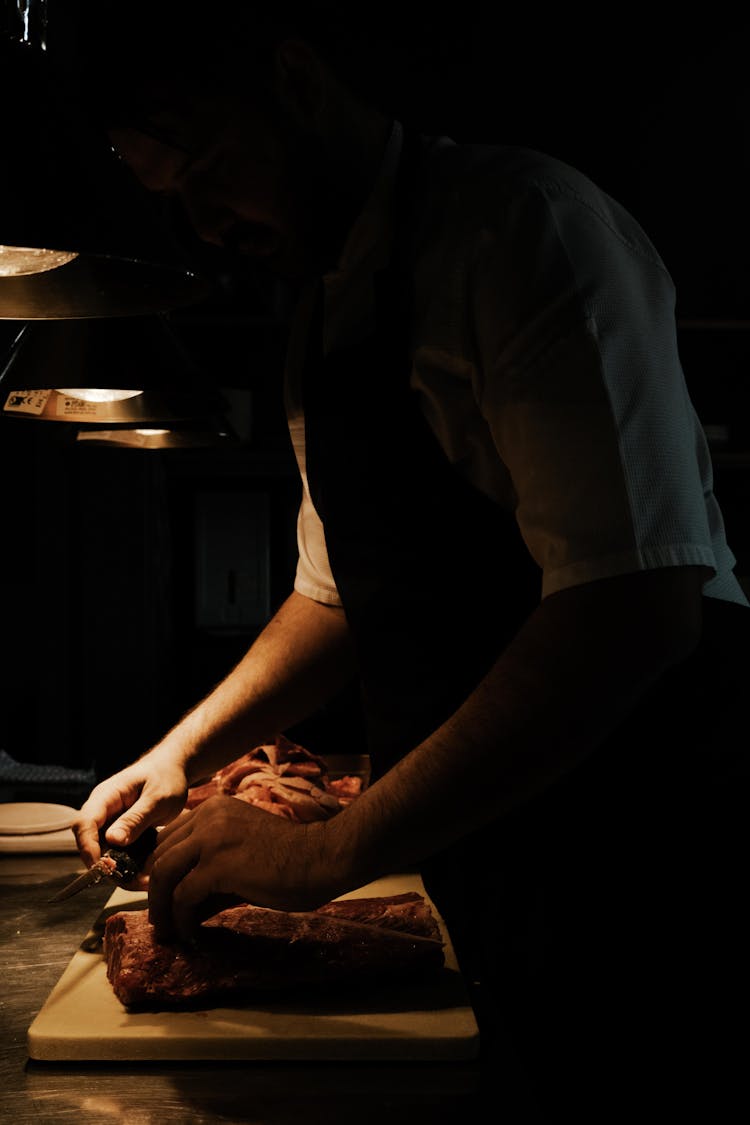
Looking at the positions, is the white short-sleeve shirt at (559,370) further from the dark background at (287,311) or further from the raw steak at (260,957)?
the dark background at (287,311)

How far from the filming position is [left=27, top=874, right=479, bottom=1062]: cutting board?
118 centimetres

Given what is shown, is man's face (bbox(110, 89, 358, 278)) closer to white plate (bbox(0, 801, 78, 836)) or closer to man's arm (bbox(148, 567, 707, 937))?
man's arm (bbox(148, 567, 707, 937))

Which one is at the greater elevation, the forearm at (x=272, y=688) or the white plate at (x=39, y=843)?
the forearm at (x=272, y=688)

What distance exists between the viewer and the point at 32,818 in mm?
2057

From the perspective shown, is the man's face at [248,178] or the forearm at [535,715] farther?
the man's face at [248,178]

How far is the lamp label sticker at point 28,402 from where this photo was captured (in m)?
1.89

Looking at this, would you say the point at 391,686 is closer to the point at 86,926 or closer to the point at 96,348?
the point at 86,926

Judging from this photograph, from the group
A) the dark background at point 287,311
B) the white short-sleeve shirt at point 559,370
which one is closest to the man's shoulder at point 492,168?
the white short-sleeve shirt at point 559,370

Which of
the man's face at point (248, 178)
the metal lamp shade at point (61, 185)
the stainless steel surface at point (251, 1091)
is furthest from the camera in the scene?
the man's face at point (248, 178)

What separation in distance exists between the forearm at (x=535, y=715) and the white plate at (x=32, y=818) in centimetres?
97

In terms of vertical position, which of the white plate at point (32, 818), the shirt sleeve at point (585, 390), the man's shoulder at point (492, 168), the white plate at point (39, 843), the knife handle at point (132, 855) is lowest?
the white plate at point (39, 843)

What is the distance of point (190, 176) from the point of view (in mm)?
→ 1335

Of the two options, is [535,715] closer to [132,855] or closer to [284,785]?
[132,855]

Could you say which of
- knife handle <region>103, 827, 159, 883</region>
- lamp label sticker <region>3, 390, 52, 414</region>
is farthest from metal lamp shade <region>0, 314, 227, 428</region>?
knife handle <region>103, 827, 159, 883</region>
